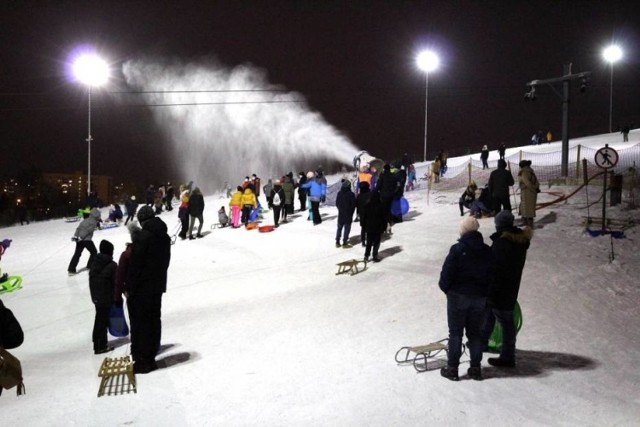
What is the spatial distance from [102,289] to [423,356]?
4419 millimetres

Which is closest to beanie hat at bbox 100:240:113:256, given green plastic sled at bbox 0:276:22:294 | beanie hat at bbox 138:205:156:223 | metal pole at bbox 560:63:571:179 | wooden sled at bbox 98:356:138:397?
beanie hat at bbox 138:205:156:223

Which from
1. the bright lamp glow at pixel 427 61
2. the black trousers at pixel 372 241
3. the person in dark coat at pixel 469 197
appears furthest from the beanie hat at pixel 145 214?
the bright lamp glow at pixel 427 61

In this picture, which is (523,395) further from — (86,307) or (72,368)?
(86,307)

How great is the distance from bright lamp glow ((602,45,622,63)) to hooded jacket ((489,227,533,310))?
175ft

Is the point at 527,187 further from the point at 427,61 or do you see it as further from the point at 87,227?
the point at 427,61

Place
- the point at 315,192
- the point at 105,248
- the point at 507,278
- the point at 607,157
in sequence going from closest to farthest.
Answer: the point at 507,278 < the point at 105,248 < the point at 607,157 < the point at 315,192

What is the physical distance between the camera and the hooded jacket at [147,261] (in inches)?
244

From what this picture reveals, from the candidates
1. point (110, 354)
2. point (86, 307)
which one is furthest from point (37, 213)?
point (110, 354)

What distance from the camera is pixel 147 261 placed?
6.24 m

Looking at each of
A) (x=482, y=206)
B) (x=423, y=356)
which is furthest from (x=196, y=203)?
(x=423, y=356)

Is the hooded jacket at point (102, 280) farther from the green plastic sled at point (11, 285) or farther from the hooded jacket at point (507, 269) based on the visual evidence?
the green plastic sled at point (11, 285)

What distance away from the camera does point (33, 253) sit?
1694 cm

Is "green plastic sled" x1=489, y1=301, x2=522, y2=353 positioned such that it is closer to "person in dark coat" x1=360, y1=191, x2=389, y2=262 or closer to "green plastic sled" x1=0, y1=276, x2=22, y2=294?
"person in dark coat" x1=360, y1=191, x2=389, y2=262

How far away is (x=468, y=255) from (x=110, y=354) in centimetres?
522
